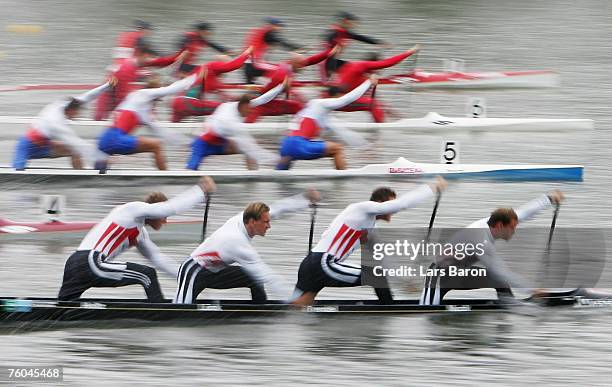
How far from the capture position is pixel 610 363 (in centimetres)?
1030

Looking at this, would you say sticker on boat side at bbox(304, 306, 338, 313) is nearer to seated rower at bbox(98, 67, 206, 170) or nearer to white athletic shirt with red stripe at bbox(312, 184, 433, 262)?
white athletic shirt with red stripe at bbox(312, 184, 433, 262)

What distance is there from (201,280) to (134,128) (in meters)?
5.91

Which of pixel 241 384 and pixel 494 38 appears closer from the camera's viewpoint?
pixel 241 384

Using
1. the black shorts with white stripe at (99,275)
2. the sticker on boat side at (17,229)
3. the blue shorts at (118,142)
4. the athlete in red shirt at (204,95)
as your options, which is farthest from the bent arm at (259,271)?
the athlete in red shirt at (204,95)

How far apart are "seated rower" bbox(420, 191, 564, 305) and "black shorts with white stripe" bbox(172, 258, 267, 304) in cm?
149

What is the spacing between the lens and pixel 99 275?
10.3 meters

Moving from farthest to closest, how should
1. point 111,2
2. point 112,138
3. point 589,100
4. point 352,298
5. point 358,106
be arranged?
point 111,2
point 589,100
point 358,106
point 112,138
point 352,298

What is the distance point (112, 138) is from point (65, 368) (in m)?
6.22

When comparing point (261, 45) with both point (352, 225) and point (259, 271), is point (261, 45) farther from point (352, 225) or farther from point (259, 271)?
point (259, 271)

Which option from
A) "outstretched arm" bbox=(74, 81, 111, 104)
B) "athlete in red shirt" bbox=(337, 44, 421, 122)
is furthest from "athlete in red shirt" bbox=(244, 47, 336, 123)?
"outstretched arm" bbox=(74, 81, 111, 104)

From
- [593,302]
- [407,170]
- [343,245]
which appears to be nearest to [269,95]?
[407,170]

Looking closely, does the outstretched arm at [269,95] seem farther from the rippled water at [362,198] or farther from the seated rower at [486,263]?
the seated rower at [486,263]

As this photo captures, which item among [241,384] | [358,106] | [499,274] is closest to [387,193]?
[499,274]

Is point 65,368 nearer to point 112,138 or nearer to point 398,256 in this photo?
point 398,256
